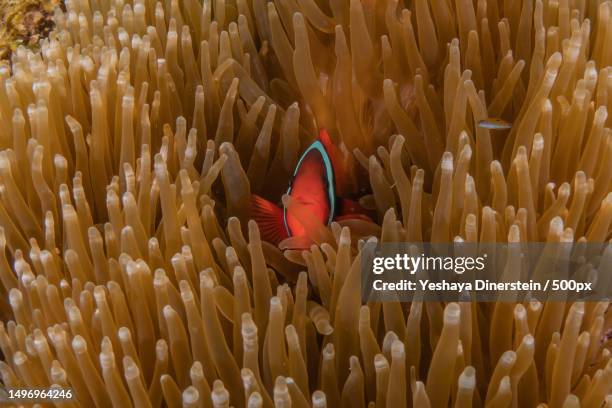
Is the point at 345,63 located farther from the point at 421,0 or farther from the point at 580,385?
the point at 580,385

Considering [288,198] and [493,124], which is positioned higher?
[493,124]

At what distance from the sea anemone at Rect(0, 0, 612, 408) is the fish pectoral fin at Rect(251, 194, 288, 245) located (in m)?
0.04

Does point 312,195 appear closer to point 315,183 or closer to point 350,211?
point 315,183

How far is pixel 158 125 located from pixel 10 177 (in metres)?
0.32

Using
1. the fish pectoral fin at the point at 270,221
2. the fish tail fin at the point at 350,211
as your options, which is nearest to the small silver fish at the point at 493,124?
the fish tail fin at the point at 350,211

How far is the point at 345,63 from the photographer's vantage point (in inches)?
51.6

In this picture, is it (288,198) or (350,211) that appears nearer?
(288,198)

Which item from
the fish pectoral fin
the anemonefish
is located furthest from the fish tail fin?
the fish pectoral fin

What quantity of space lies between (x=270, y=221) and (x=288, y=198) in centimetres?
11

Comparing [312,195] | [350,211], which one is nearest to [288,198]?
[312,195]

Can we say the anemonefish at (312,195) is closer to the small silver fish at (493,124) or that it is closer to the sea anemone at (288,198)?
the sea anemone at (288,198)

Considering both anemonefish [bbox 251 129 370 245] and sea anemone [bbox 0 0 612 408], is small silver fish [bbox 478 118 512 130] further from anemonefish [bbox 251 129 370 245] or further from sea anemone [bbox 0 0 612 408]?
anemonefish [bbox 251 129 370 245]

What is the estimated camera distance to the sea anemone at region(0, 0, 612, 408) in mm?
857

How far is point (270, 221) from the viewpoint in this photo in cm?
115
